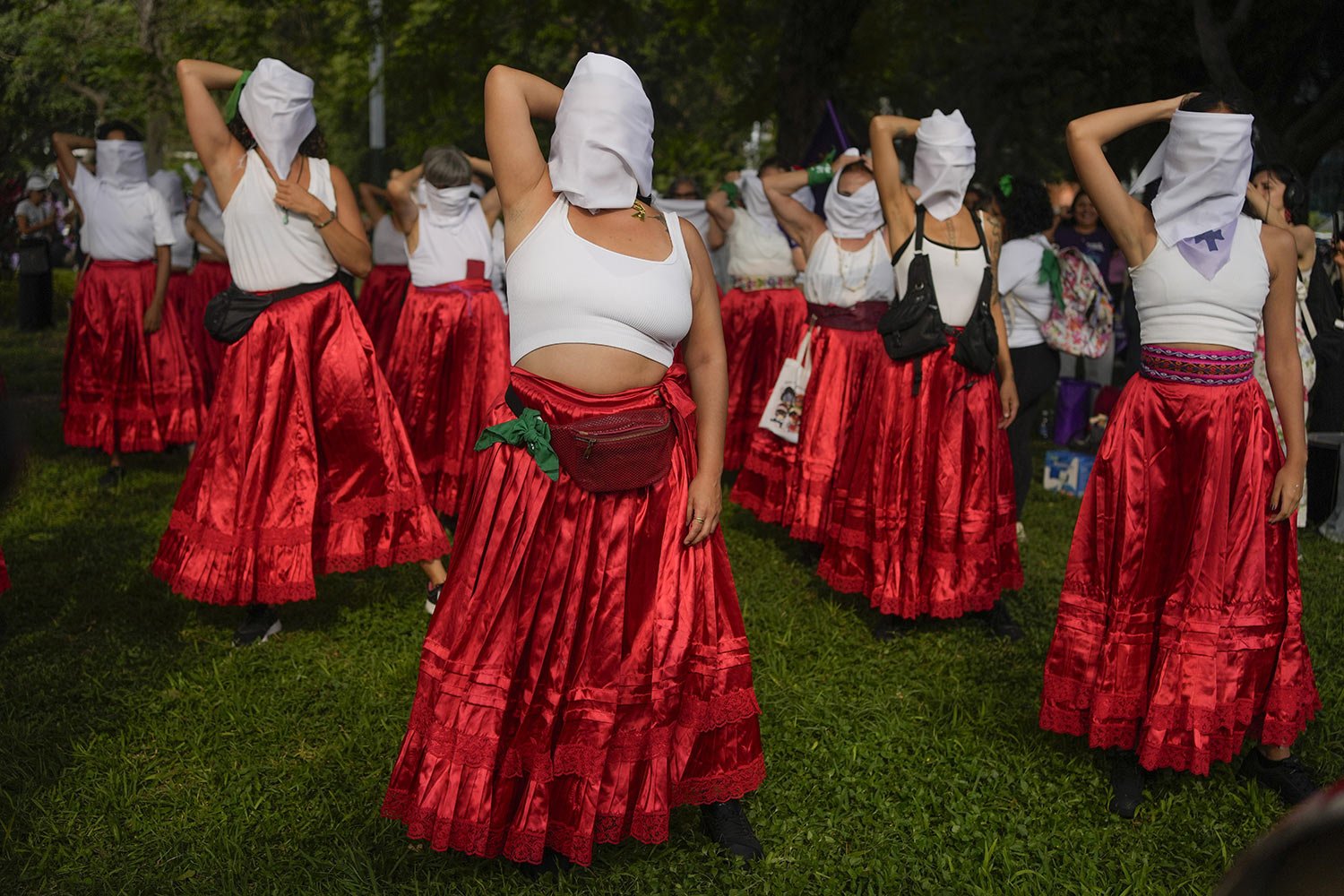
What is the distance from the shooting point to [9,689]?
4867 millimetres

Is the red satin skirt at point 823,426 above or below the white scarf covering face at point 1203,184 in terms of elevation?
below

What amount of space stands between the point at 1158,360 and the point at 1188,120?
0.76 metres

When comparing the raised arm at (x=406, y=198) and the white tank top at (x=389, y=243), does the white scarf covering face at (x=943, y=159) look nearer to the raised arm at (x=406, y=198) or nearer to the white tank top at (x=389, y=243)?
the raised arm at (x=406, y=198)

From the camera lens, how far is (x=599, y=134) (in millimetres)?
3186

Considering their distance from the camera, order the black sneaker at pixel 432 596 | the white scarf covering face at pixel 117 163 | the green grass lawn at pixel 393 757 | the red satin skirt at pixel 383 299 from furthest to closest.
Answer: the red satin skirt at pixel 383 299, the white scarf covering face at pixel 117 163, the black sneaker at pixel 432 596, the green grass lawn at pixel 393 757

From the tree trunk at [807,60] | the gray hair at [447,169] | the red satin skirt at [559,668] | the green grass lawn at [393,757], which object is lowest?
the green grass lawn at [393,757]

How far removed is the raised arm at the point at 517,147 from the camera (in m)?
3.26

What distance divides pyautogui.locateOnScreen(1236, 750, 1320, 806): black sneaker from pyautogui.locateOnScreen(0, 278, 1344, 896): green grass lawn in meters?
0.06

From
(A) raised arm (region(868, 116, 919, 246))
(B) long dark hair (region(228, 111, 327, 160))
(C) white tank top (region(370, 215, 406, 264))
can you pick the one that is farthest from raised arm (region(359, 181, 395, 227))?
(A) raised arm (region(868, 116, 919, 246))

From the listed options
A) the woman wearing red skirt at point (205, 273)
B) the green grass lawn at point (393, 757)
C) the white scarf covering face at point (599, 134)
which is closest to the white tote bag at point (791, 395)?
the green grass lawn at point (393, 757)

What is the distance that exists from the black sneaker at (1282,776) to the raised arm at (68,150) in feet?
24.7

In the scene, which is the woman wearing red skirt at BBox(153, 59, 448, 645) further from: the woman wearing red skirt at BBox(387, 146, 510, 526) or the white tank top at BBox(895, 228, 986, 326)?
the white tank top at BBox(895, 228, 986, 326)

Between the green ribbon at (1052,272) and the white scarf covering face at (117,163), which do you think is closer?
the green ribbon at (1052,272)

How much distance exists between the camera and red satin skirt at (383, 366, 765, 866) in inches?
129
